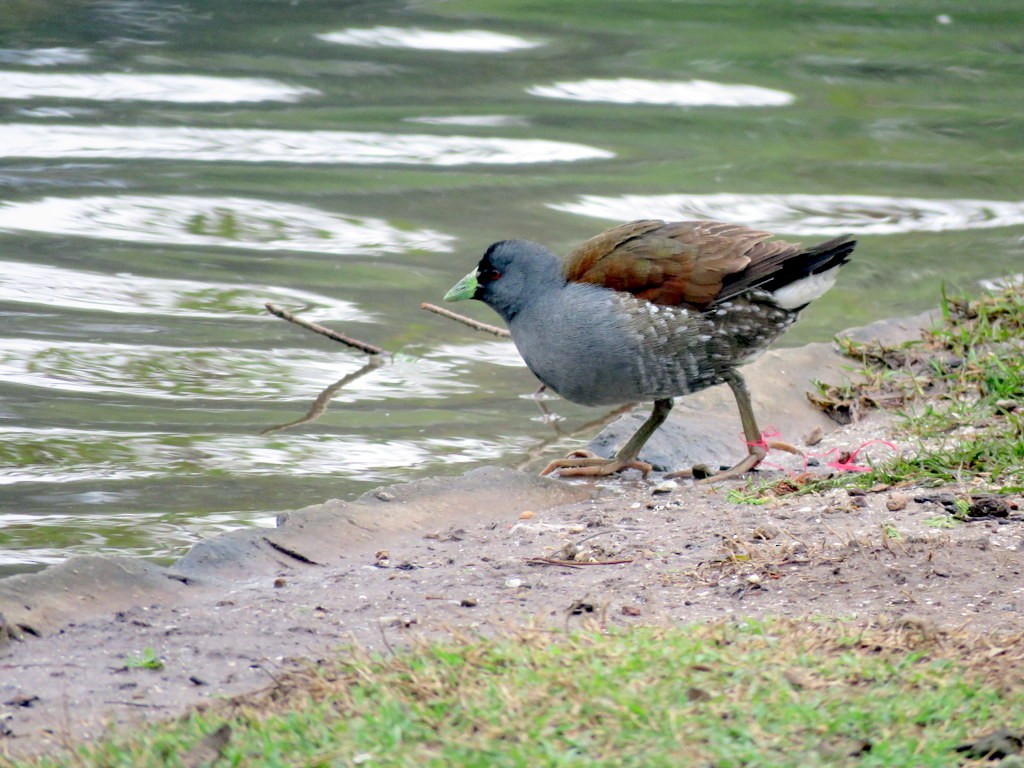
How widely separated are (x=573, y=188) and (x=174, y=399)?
5.00 m

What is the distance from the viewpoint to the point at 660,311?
6.30 metres

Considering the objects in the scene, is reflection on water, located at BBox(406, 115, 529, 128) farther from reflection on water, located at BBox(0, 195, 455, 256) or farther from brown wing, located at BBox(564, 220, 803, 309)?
brown wing, located at BBox(564, 220, 803, 309)

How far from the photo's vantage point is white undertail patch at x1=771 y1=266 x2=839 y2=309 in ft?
21.2

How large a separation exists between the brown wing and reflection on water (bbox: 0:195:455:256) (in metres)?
4.01

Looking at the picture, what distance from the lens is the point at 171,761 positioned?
3352mm

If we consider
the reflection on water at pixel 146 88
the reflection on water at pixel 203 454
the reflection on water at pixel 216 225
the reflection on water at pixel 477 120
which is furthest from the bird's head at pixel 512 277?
the reflection on water at pixel 146 88

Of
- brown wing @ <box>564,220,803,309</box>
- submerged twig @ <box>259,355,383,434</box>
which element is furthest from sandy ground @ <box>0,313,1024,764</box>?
submerged twig @ <box>259,355,383,434</box>

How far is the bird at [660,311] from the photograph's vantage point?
631cm

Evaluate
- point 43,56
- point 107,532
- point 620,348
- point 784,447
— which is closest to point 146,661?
point 107,532

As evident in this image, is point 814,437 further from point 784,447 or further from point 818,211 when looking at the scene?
point 818,211

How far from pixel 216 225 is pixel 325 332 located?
262 centimetres

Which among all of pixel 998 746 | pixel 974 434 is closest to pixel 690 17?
pixel 974 434

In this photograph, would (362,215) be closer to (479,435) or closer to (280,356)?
(280,356)

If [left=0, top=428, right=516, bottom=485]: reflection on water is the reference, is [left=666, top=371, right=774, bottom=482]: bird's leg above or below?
above
